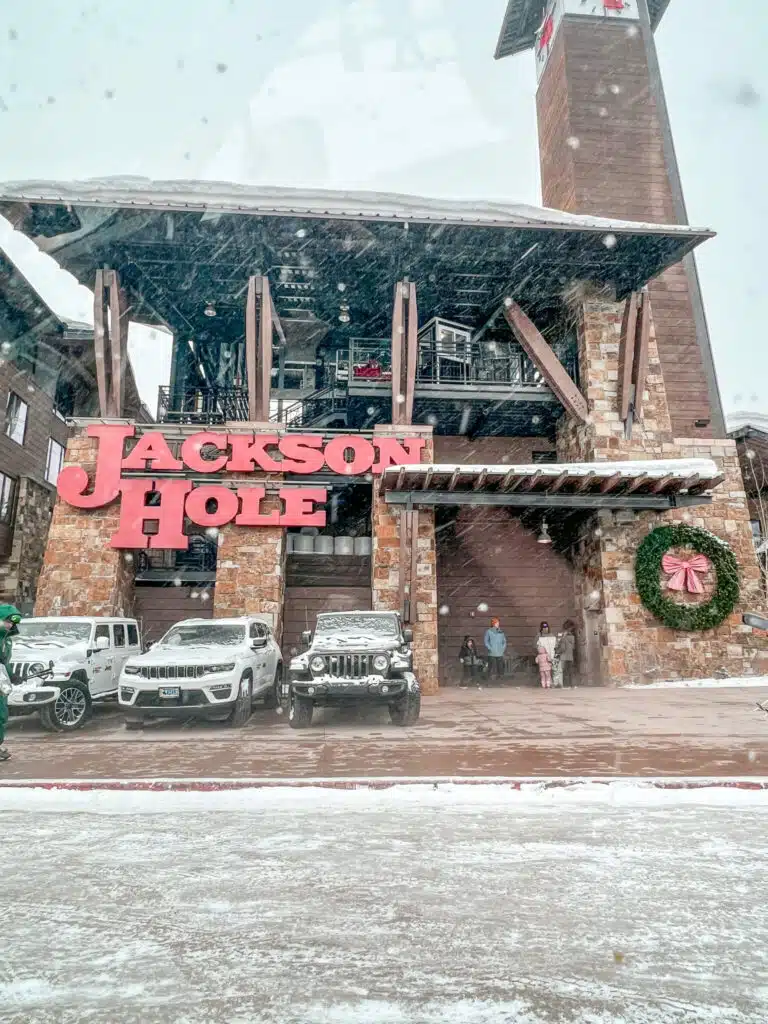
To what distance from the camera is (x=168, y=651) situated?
10078 millimetres

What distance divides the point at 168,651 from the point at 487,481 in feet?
26.8

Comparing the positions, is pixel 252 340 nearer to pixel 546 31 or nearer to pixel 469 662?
pixel 469 662

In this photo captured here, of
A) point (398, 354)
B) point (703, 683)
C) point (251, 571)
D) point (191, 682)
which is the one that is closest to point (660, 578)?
point (703, 683)

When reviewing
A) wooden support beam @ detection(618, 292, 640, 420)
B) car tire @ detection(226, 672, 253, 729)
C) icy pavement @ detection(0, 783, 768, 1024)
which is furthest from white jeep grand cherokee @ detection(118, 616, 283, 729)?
wooden support beam @ detection(618, 292, 640, 420)

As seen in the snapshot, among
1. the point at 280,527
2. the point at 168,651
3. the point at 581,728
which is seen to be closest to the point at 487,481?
the point at 280,527

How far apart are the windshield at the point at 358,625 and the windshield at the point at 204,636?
145 cm

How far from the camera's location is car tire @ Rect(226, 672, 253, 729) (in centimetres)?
953

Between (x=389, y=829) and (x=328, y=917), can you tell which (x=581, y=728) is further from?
(x=328, y=917)

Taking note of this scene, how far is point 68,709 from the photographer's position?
9586 mm

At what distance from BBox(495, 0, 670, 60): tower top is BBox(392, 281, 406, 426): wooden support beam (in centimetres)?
1845

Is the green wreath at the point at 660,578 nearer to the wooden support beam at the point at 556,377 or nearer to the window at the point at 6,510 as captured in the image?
the wooden support beam at the point at 556,377

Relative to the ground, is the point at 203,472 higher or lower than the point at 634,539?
higher

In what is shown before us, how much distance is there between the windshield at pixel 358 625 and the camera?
1023 centimetres

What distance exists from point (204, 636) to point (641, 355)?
1419 centimetres
